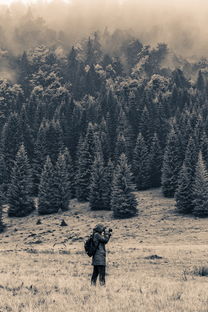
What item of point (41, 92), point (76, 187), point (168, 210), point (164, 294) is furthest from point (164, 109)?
point (164, 294)

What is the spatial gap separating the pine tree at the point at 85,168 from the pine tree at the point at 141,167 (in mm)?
10876

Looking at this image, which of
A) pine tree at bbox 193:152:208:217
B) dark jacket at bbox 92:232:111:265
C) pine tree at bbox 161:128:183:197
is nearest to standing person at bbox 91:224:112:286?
dark jacket at bbox 92:232:111:265

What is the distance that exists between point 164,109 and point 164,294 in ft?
362

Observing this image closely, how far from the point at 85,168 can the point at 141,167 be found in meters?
14.2

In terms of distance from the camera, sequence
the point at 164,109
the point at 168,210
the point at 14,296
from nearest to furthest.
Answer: the point at 14,296, the point at 168,210, the point at 164,109

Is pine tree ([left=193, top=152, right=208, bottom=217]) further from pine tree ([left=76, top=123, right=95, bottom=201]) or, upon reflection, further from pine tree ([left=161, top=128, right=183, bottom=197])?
pine tree ([left=76, top=123, right=95, bottom=201])

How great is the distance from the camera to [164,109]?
117 m

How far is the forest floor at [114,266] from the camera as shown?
9.10 m

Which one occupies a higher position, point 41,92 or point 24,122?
point 41,92

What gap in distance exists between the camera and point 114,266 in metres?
21.5

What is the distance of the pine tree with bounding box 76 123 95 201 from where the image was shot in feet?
249

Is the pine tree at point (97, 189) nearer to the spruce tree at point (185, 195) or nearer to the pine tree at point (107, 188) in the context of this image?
the pine tree at point (107, 188)

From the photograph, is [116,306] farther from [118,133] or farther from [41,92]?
[41,92]

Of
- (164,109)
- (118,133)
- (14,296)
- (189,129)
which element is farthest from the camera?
(164,109)
